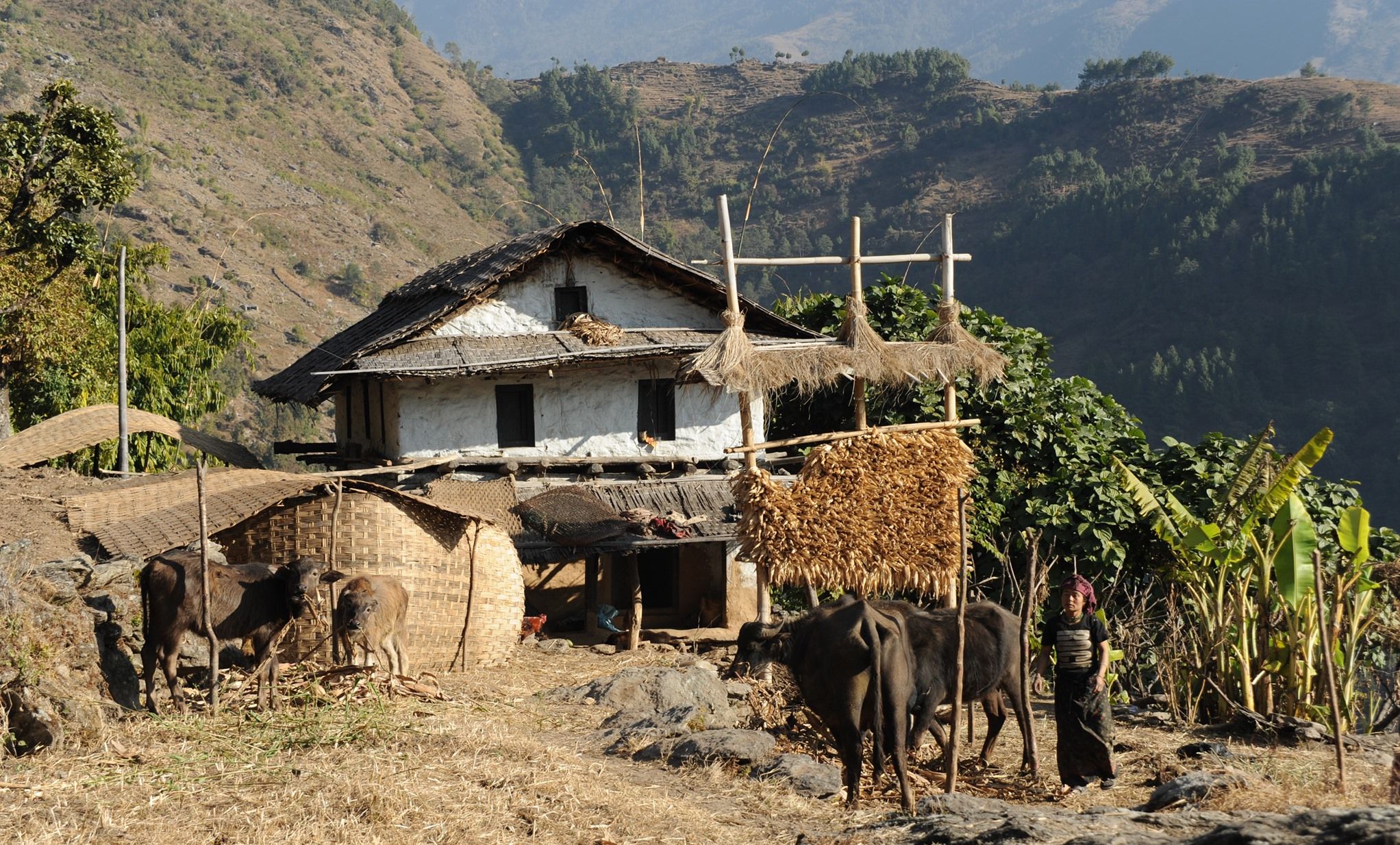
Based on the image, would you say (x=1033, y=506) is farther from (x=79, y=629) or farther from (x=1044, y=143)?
(x=1044, y=143)

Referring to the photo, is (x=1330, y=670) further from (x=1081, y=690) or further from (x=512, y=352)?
(x=512, y=352)

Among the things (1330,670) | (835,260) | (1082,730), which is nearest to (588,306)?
(835,260)

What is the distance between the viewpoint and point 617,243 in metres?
19.1

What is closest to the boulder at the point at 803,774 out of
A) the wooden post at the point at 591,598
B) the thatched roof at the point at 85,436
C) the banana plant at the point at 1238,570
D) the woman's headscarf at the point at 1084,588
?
the woman's headscarf at the point at 1084,588

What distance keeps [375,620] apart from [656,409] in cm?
898

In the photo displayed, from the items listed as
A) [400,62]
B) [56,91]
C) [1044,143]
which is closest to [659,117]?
[400,62]

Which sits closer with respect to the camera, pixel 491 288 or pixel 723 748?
pixel 723 748

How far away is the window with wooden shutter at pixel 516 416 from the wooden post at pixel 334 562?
6354mm

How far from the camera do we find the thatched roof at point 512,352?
17.4m

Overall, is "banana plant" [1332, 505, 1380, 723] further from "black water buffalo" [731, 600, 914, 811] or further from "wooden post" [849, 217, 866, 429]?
"black water buffalo" [731, 600, 914, 811]

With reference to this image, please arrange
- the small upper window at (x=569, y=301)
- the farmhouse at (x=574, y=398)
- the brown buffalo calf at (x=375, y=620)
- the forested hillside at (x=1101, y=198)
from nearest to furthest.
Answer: the brown buffalo calf at (x=375, y=620)
the farmhouse at (x=574, y=398)
the small upper window at (x=569, y=301)
the forested hillside at (x=1101, y=198)

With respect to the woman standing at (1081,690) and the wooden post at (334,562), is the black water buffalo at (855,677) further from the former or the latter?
the wooden post at (334,562)

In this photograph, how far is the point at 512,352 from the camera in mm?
18219

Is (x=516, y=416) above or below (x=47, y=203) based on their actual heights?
below
